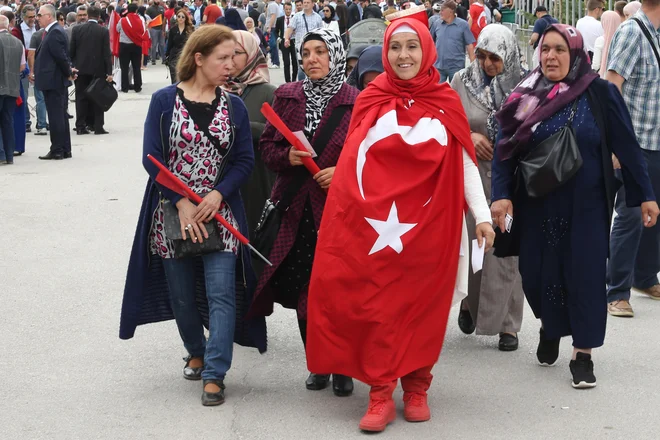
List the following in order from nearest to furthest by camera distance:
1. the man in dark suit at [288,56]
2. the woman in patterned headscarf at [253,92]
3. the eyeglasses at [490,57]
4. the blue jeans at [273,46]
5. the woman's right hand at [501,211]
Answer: the woman's right hand at [501,211]
the eyeglasses at [490,57]
the woman in patterned headscarf at [253,92]
the man in dark suit at [288,56]
the blue jeans at [273,46]

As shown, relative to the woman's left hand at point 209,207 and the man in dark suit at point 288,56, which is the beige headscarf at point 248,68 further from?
the man in dark suit at point 288,56

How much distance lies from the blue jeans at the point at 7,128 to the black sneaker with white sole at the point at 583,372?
1030 cm

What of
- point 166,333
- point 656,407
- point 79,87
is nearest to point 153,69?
point 79,87

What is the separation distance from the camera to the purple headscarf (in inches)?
212

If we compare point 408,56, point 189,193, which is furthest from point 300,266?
point 408,56

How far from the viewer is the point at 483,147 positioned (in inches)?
241

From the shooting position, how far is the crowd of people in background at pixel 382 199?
193 inches

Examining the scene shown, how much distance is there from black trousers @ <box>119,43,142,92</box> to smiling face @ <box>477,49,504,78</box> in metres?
17.9

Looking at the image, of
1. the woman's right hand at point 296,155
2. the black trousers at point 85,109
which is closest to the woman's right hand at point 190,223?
the woman's right hand at point 296,155

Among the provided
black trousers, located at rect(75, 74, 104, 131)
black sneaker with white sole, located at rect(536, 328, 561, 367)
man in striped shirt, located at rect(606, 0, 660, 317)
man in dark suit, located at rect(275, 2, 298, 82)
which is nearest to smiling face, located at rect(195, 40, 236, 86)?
black sneaker with white sole, located at rect(536, 328, 561, 367)

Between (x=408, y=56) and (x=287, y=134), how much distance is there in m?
0.75

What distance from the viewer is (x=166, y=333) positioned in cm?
674

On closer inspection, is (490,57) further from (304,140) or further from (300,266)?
(300,266)

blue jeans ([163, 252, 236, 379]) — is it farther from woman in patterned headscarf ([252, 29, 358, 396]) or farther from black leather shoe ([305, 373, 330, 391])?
black leather shoe ([305, 373, 330, 391])
